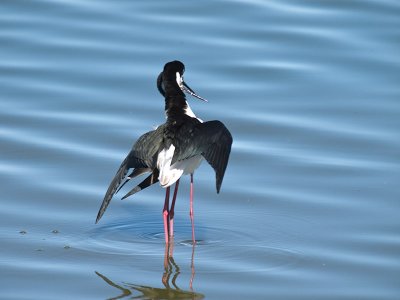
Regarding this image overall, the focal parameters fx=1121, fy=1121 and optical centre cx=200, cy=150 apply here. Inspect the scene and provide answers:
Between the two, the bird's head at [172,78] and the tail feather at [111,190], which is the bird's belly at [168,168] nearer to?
the tail feather at [111,190]

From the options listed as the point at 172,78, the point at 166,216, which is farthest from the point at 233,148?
the point at 166,216

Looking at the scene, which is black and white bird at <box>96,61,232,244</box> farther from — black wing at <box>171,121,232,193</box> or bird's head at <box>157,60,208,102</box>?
bird's head at <box>157,60,208,102</box>

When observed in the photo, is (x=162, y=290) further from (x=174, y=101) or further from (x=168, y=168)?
(x=174, y=101)

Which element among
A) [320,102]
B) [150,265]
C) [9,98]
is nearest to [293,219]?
[150,265]

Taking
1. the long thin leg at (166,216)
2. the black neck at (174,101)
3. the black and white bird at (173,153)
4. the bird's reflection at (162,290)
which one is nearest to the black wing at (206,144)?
the black and white bird at (173,153)

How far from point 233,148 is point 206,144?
1.80 metres

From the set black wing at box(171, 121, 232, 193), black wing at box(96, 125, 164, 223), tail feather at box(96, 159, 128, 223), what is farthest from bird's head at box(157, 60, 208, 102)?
tail feather at box(96, 159, 128, 223)

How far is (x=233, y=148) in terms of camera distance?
8.85 metres

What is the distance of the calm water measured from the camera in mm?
6527

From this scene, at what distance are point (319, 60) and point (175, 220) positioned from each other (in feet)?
11.7

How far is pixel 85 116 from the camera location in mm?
9492

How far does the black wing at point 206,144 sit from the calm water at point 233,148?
0.55m

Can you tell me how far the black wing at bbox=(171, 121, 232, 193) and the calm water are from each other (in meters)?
0.55

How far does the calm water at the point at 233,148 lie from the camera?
653 centimetres
